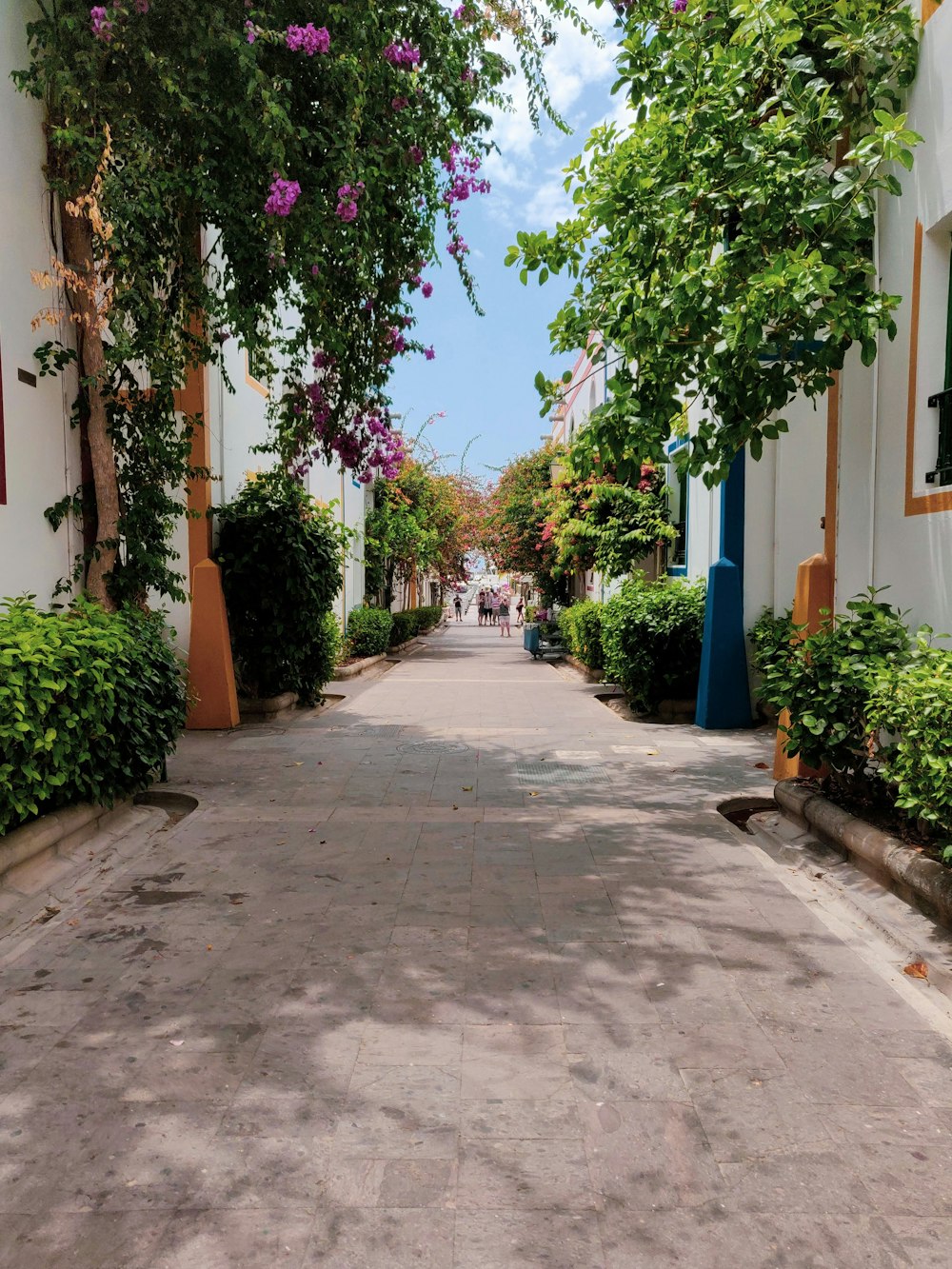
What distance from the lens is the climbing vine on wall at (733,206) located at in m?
5.59

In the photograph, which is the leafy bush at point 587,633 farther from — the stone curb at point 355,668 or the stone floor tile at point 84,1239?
the stone floor tile at point 84,1239

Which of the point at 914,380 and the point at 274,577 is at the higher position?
the point at 914,380

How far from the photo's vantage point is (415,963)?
4117mm

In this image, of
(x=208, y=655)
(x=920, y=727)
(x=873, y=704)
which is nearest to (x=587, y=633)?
(x=208, y=655)

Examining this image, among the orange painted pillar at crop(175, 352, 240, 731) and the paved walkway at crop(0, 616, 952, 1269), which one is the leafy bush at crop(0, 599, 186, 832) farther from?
the orange painted pillar at crop(175, 352, 240, 731)

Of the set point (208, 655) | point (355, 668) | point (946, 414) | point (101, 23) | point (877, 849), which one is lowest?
point (877, 849)

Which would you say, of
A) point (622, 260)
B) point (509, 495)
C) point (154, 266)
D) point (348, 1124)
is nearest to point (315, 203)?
point (154, 266)

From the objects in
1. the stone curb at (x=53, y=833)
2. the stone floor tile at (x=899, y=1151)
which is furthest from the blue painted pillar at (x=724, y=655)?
the stone floor tile at (x=899, y=1151)

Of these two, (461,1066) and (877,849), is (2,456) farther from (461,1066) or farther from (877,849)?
(877,849)

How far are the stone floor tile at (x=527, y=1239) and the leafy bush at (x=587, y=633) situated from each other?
518 inches

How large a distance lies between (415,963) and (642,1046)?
1130mm

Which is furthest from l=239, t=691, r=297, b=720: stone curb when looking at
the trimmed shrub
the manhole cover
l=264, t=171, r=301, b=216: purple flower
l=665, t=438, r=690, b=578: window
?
the trimmed shrub

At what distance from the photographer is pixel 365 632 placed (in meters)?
20.2

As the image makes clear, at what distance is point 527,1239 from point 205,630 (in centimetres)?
865
